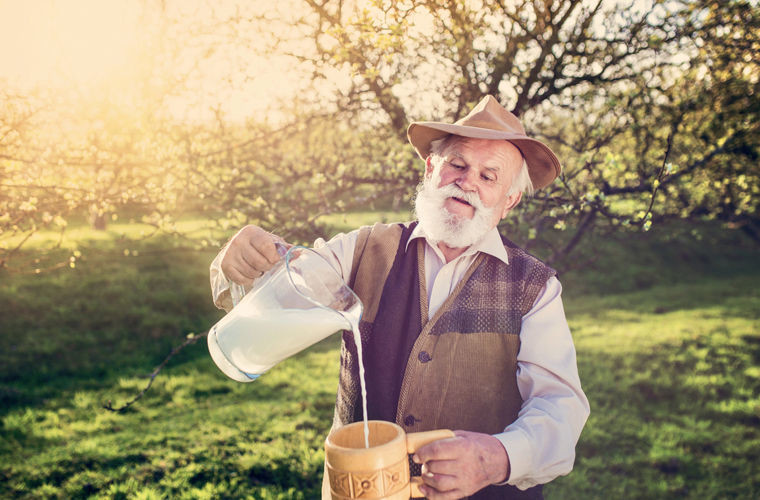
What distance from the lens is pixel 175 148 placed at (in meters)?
4.51

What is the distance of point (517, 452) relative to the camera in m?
A: 1.65

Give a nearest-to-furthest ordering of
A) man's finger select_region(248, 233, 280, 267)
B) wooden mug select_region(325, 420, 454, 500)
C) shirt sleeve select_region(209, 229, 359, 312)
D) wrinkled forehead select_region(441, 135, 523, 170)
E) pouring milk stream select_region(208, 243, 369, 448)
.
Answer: wooden mug select_region(325, 420, 454, 500), pouring milk stream select_region(208, 243, 369, 448), man's finger select_region(248, 233, 280, 267), shirt sleeve select_region(209, 229, 359, 312), wrinkled forehead select_region(441, 135, 523, 170)

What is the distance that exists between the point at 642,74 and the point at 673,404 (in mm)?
4011

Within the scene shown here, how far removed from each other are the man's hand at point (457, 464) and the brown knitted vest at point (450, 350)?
0.47m

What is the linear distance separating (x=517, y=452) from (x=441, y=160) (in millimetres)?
1217

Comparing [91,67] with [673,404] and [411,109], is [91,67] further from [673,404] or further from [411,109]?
[673,404]

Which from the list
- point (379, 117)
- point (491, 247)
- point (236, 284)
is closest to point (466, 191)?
point (491, 247)

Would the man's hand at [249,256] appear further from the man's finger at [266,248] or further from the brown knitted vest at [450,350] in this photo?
the brown knitted vest at [450,350]

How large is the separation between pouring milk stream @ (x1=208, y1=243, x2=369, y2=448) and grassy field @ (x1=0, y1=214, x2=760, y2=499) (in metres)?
2.72

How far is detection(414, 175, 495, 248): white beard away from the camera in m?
2.20

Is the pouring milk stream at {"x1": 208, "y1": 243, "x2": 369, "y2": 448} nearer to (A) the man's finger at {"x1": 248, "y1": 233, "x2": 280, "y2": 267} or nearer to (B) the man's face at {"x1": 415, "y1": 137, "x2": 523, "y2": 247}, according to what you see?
(A) the man's finger at {"x1": 248, "y1": 233, "x2": 280, "y2": 267}

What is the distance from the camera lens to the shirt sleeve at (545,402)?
169 cm

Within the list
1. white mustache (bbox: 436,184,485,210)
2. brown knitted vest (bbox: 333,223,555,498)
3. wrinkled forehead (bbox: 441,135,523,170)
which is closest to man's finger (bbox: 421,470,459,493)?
brown knitted vest (bbox: 333,223,555,498)

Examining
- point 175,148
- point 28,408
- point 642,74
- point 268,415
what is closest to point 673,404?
point 642,74
